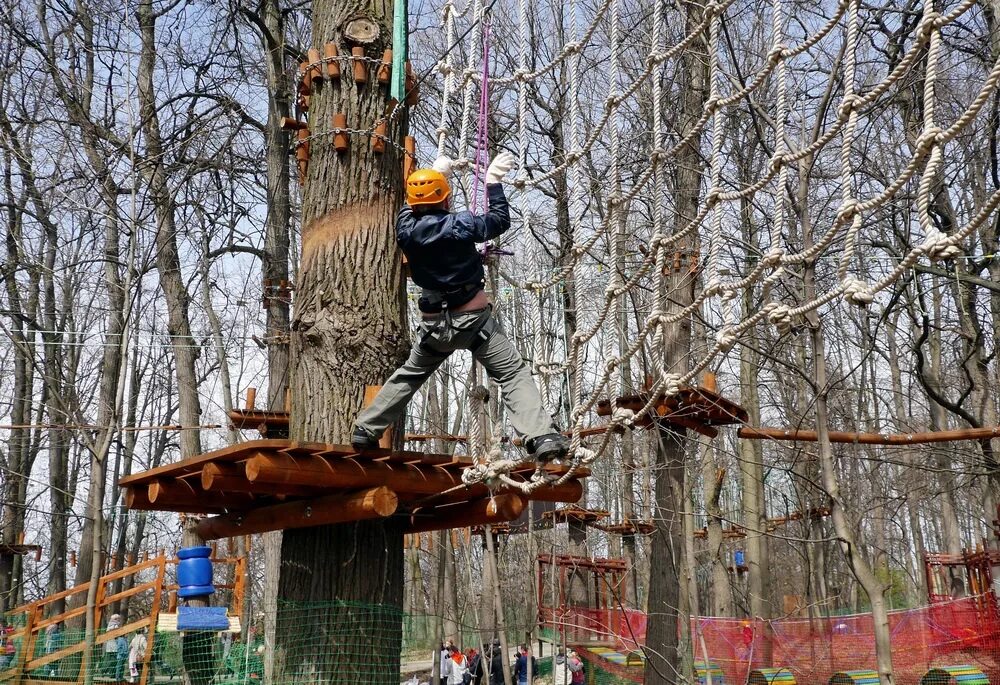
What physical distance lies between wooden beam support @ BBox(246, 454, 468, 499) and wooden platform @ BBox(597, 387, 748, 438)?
83.5 inches

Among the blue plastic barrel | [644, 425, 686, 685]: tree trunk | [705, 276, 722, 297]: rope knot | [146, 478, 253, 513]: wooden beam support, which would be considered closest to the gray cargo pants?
[146, 478, 253, 513]: wooden beam support

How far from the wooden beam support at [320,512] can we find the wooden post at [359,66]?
2.20 metres

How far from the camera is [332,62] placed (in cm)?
490

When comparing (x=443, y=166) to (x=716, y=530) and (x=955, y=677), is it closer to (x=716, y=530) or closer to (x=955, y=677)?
(x=955, y=677)

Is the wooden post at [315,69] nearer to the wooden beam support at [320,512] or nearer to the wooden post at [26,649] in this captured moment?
the wooden beam support at [320,512]

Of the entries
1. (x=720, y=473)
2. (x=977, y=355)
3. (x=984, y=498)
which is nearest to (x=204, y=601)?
(x=720, y=473)

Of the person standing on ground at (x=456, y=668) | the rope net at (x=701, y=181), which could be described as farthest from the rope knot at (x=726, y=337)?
the person standing on ground at (x=456, y=668)

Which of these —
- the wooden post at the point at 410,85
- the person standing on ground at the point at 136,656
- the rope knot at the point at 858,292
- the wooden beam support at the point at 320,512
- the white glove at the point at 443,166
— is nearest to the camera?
the rope knot at the point at 858,292

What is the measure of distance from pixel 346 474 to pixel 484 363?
2.89ft

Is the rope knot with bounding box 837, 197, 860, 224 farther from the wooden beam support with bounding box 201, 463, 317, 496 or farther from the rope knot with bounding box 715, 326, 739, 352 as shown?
the wooden beam support with bounding box 201, 463, 317, 496

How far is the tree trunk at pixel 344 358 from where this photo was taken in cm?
420

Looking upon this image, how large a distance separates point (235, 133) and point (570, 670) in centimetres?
827

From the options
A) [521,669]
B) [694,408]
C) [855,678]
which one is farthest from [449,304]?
[521,669]

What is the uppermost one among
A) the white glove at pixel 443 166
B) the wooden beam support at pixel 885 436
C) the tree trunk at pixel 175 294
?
the tree trunk at pixel 175 294
